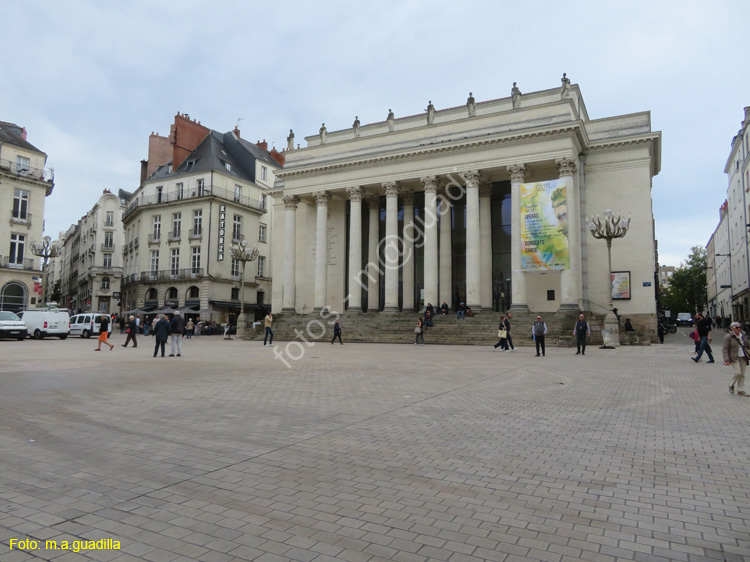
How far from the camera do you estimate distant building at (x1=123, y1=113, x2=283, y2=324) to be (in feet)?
160

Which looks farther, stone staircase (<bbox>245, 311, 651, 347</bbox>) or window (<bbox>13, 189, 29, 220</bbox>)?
window (<bbox>13, 189, 29, 220</bbox>)

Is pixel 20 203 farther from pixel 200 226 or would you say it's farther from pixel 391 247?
pixel 391 247

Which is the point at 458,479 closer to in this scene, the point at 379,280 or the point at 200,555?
the point at 200,555

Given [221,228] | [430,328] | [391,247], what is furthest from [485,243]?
[221,228]

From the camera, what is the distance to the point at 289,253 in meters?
39.4

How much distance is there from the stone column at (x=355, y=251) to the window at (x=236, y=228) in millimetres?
18143

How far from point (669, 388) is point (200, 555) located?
10.6 metres

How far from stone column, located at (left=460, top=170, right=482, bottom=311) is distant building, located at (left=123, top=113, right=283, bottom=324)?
2254cm

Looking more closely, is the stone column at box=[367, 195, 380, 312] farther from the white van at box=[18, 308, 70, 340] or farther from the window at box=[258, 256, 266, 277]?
the white van at box=[18, 308, 70, 340]

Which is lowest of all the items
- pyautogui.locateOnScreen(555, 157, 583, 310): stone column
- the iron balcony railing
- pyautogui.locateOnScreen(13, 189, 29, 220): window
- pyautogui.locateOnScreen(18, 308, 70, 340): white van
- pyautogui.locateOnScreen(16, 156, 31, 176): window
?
pyautogui.locateOnScreen(18, 308, 70, 340): white van

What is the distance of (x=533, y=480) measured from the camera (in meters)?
4.59

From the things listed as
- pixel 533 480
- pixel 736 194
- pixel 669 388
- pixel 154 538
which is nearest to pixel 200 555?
pixel 154 538

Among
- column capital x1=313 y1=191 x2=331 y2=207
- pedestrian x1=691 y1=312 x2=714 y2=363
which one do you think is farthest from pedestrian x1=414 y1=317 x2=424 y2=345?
column capital x1=313 y1=191 x2=331 y2=207

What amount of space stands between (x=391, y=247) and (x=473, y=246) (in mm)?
6648
